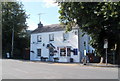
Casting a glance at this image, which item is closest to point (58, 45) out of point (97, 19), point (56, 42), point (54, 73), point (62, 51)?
point (56, 42)

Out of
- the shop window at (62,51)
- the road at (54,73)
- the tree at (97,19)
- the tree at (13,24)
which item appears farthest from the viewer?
the tree at (13,24)

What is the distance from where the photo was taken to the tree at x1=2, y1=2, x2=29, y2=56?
178ft

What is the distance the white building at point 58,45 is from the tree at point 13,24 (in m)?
9.16

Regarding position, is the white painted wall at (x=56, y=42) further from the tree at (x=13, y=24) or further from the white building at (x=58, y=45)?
the tree at (x=13, y=24)

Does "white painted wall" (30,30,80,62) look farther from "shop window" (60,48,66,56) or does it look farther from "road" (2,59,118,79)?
"road" (2,59,118,79)

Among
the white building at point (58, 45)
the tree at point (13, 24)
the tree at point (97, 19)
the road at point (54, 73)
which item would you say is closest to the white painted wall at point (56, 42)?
the white building at point (58, 45)

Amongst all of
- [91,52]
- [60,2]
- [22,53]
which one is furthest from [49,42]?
[60,2]

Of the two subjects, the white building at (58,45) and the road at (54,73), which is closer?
the road at (54,73)

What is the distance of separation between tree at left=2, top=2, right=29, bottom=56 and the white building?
9.16 meters

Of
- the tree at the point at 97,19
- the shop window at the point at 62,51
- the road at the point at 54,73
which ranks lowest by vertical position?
the road at the point at 54,73

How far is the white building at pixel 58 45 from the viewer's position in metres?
38.3

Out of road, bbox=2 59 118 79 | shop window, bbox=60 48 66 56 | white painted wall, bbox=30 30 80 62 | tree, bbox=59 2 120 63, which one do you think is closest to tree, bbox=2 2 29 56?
white painted wall, bbox=30 30 80 62

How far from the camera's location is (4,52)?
2082 inches

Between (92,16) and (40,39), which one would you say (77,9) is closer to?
(92,16)
